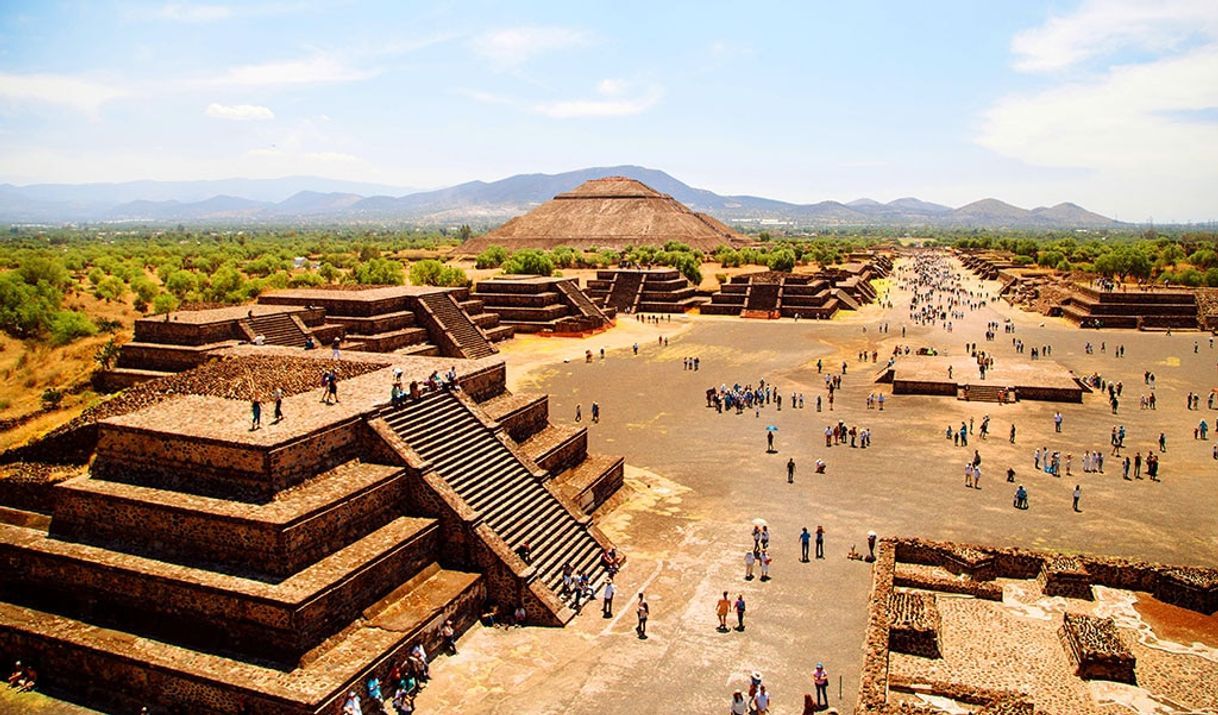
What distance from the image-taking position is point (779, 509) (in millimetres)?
20609

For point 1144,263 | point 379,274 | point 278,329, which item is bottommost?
point 278,329

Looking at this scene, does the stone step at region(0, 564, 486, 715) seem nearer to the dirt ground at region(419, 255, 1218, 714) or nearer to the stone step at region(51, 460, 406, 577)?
the dirt ground at region(419, 255, 1218, 714)

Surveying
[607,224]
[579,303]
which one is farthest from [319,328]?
[607,224]

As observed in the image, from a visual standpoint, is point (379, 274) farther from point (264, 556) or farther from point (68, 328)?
point (264, 556)

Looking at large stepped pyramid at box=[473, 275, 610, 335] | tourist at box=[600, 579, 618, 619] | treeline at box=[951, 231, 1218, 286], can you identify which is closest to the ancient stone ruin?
large stepped pyramid at box=[473, 275, 610, 335]

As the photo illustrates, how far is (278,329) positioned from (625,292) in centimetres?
3965

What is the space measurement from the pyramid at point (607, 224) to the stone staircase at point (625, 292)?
168 feet

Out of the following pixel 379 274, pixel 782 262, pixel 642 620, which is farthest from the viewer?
pixel 782 262

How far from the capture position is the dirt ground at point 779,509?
13.0 metres

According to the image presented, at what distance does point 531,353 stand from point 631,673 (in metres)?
32.5

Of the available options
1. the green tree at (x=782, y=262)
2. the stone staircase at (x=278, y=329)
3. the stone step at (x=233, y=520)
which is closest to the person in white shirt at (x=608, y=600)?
the stone step at (x=233, y=520)

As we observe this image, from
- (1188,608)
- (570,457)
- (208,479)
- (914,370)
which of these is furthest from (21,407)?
(914,370)

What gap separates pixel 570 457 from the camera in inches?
816

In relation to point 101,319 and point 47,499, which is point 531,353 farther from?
point 47,499
